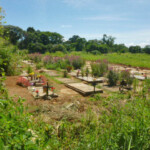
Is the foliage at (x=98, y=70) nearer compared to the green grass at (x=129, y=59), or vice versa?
the foliage at (x=98, y=70)

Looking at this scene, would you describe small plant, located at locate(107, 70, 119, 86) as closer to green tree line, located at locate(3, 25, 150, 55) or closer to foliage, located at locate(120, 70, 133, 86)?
foliage, located at locate(120, 70, 133, 86)

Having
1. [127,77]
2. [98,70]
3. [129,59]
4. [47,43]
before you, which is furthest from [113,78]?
[47,43]

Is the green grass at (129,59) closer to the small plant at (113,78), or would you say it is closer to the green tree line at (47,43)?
the small plant at (113,78)

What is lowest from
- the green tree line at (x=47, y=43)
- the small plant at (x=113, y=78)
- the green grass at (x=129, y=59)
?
the small plant at (x=113, y=78)

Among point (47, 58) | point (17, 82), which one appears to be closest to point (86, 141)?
point (17, 82)

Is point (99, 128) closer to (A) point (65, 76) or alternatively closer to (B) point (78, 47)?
(A) point (65, 76)

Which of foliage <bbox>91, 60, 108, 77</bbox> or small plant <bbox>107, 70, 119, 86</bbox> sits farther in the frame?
foliage <bbox>91, 60, 108, 77</bbox>

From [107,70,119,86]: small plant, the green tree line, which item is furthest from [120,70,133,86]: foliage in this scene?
the green tree line

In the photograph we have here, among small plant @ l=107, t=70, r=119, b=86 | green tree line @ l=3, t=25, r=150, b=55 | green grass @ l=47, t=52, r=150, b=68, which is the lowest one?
small plant @ l=107, t=70, r=119, b=86

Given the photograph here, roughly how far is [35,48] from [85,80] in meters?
35.4

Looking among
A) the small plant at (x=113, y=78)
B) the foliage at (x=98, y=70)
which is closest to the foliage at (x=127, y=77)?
the small plant at (x=113, y=78)

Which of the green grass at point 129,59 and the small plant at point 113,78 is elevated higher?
the green grass at point 129,59

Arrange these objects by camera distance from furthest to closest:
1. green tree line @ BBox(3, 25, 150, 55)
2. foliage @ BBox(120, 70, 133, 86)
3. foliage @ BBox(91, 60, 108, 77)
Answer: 1. green tree line @ BBox(3, 25, 150, 55)
2. foliage @ BBox(91, 60, 108, 77)
3. foliage @ BBox(120, 70, 133, 86)

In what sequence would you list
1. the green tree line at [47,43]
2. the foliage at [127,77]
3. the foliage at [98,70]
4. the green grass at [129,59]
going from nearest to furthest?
the foliage at [127,77]
the foliage at [98,70]
the green grass at [129,59]
the green tree line at [47,43]
